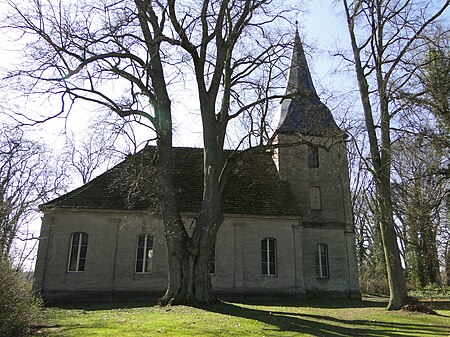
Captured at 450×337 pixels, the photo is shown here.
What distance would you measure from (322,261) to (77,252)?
13932 millimetres

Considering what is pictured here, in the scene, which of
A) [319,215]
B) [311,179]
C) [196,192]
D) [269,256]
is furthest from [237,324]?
[311,179]

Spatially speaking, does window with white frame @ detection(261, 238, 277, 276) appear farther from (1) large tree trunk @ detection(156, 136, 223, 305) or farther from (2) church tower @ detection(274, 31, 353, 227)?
(1) large tree trunk @ detection(156, 136, 223, 305)

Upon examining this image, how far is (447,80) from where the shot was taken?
1164 centimetres

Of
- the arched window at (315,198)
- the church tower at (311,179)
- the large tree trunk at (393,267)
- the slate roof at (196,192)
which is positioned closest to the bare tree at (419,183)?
the large tree trunk at (393,267)

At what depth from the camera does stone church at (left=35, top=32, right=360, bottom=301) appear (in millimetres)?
20328

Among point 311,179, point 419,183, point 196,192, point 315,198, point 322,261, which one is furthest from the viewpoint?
point 311,179

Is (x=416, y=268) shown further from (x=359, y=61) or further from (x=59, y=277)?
(x=59, y=277)

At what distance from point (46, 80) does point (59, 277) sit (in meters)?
11.3

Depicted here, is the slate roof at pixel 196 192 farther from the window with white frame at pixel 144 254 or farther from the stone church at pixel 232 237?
the window with white frame at pixel 144 254

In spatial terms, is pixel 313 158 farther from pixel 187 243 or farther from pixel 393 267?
pixel 187 243

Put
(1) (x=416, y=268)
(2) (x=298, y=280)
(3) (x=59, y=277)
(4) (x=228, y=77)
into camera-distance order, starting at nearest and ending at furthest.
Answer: (4) (x=228, y=77) → (3) (x=59, y=277) → (2) (x=298, y=280) → (1) (x=416, y=268)

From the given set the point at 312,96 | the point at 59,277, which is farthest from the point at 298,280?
the point at 59,277

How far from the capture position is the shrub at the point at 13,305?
8.16 meters

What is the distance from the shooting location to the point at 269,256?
22156 mm
